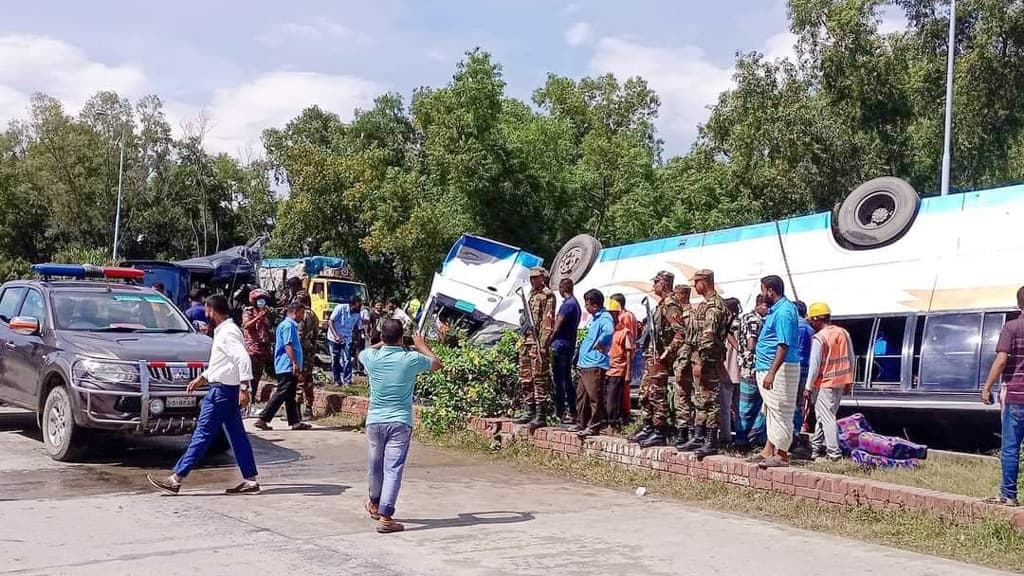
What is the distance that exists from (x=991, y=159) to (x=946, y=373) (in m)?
18.7

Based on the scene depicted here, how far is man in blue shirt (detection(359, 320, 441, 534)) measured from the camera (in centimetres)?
710

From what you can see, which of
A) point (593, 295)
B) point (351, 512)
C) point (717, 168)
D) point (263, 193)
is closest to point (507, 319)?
point (593, 295)

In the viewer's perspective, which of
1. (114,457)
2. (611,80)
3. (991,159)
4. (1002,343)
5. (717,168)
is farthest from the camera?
(611,80)

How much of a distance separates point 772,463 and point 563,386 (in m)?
3.07

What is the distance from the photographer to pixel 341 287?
2819 centimetres

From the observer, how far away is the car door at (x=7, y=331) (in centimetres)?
1060

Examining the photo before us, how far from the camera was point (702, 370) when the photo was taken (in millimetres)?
9109

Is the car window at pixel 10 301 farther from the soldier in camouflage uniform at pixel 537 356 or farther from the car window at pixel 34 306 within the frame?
the soldier in camouflage uniform at pixel 537 356

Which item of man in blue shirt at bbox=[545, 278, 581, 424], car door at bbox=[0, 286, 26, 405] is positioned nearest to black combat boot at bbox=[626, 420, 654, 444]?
man in blue shirt at bbox=[545, 278, 581, 424]

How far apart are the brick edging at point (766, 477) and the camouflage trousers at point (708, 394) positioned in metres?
0.35

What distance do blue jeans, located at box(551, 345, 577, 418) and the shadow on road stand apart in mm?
3240

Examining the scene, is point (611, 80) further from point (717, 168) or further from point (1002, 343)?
point (1002, 343)

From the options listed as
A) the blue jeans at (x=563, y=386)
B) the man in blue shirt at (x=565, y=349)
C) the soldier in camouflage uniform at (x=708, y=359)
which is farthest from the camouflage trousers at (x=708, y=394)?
the blue jeans at (x=563, y=386)

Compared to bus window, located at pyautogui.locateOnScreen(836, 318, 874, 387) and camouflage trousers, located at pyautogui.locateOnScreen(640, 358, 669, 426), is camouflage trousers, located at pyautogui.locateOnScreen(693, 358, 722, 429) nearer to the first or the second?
camouflage trousers, located at pyautogui.locateOnScreen(640, 358, 669, 426)
